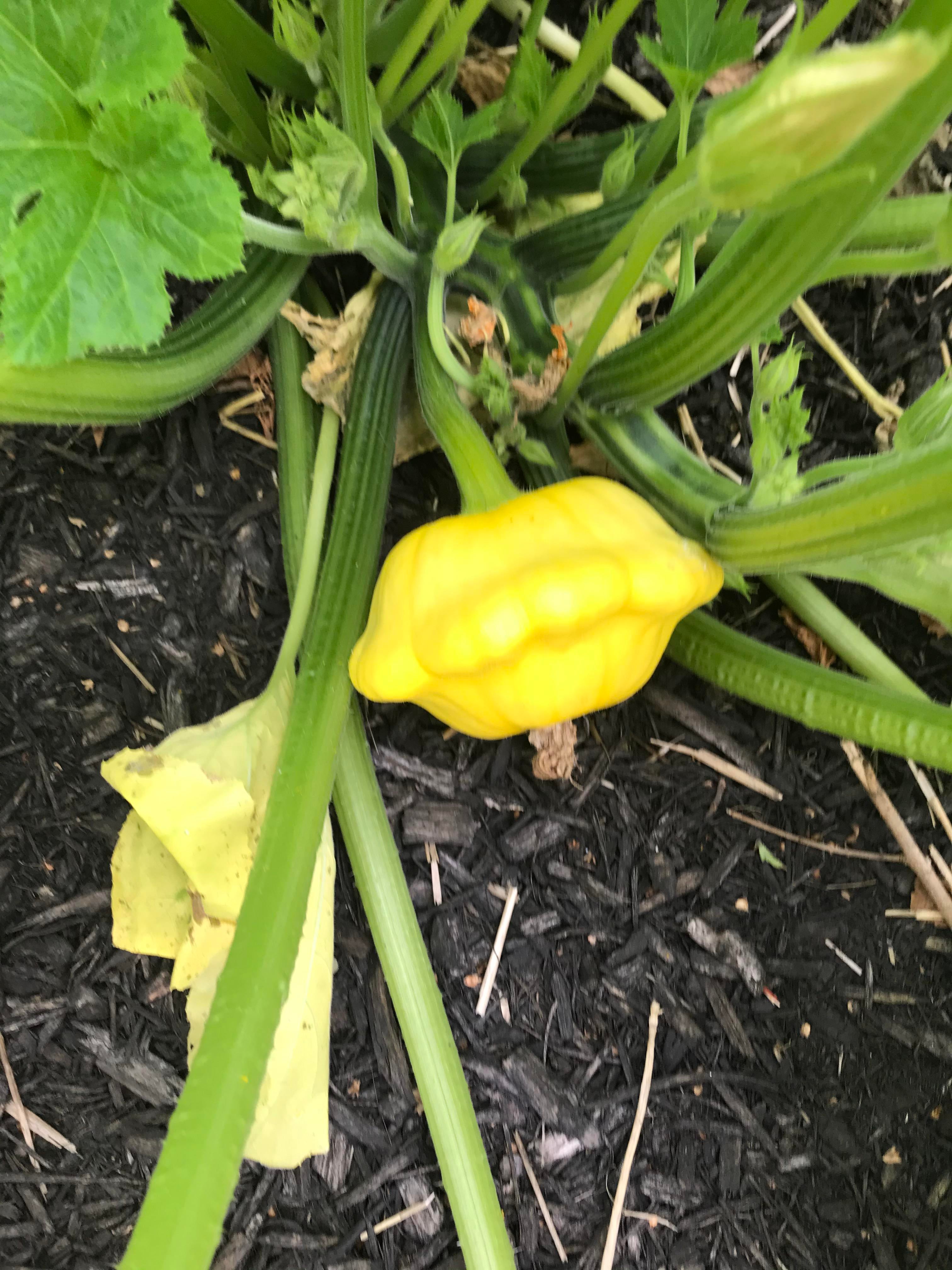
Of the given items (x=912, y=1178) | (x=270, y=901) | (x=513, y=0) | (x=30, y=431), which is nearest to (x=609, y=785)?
(x=270, y=901)

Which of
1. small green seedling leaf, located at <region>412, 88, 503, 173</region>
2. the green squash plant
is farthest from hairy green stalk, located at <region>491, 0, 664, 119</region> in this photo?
small green seedling leaf, located at <region>412, 88, 503, 173</region>

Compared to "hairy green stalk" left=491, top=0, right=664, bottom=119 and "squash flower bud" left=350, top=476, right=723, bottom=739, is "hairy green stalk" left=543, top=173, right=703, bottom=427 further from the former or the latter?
"hairy green stalk" left=491, top=0, right=664, bottom=119

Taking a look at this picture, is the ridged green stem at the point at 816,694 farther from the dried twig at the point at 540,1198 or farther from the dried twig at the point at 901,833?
the dried twig at the point at 540,1198

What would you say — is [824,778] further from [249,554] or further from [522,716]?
[249,554]

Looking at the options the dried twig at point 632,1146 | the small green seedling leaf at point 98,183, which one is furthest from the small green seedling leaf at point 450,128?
the dried twig at point 632,1146

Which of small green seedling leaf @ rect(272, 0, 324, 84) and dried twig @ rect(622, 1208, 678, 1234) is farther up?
small green seedling leaf @ rect(272, 0, 324, 84)

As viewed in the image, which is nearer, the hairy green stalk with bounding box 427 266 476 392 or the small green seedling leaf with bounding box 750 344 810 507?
the small green seedling leaf with bounding box 750 344 810 507
